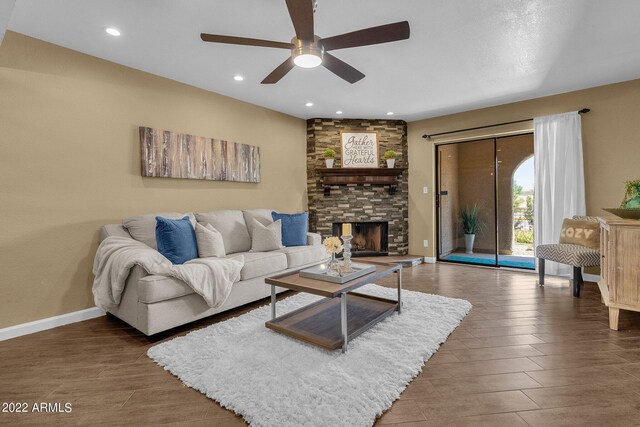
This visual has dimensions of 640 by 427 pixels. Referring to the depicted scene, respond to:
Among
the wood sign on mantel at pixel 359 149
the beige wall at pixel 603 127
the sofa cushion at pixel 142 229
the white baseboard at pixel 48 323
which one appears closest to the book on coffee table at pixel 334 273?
the sofa cushion at pixel 142 229

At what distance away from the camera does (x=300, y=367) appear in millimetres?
1913

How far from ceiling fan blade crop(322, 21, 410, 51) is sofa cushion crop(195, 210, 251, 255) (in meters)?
2.28

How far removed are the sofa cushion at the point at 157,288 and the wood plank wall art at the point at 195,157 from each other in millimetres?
1532

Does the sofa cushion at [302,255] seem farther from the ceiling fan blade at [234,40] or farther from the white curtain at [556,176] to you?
the white curtain at [556,176]

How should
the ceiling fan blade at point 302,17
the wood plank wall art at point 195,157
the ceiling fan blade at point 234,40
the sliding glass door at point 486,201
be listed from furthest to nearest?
the sliding glass door at point 486,201 → the wood plank wall art at point 195,157 → the ceiling fan blade at point 234,40 → the ceiling fan blade at point 302,17

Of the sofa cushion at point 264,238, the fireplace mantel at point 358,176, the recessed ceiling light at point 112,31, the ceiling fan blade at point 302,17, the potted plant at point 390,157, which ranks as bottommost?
the sofa cushion at point 264,238

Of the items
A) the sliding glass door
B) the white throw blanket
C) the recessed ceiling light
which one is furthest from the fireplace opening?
the recessed ceiling light

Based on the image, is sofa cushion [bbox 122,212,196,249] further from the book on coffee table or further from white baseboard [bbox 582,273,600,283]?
white baseboard [bbox 582,273,600,283]

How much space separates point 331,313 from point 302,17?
2.29 m

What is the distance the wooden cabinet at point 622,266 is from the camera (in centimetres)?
238

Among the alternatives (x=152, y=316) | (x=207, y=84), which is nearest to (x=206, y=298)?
(x=152, y=316)

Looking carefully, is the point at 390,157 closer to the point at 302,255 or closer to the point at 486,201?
the point at 486,201

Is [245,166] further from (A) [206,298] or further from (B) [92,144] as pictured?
(A) [206,298]

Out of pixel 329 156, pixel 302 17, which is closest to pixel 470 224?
pixel 329 156
